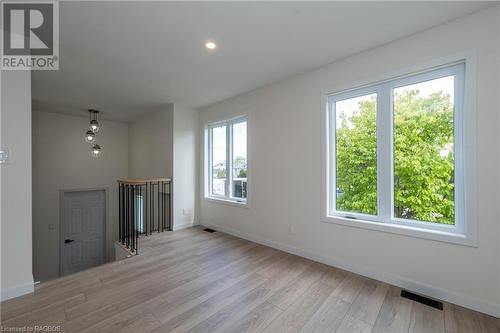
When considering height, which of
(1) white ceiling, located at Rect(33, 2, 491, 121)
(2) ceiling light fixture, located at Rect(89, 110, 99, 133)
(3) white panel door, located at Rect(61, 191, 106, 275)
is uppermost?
(1) white ceiling, located at Rect(33, 2, 491, 121)

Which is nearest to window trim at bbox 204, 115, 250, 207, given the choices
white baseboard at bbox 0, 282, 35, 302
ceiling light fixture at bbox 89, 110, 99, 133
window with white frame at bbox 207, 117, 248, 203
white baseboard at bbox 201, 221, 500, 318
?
window with white frame at bbox 207, 117, 248, 203

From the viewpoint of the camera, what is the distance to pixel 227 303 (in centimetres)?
202

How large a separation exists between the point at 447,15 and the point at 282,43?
1.50 meters

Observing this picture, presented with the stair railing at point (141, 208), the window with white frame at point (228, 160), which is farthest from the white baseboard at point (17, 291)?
the window with white frame at point (228, 160)

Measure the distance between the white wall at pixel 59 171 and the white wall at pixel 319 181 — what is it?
3679 mm

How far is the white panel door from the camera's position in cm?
525

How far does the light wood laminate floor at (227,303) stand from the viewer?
1.73 meters

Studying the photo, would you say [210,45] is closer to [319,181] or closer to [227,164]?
[319,181]

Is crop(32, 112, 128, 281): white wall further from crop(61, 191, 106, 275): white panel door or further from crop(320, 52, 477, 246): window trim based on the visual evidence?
crop(320, 52, 477, 246): window trim

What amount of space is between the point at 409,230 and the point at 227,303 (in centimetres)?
198

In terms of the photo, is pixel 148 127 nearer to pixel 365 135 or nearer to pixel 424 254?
pixel 365 135

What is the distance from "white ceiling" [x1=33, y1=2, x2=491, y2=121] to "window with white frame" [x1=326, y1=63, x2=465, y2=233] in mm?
572

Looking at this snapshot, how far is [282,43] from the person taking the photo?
2.35 metres

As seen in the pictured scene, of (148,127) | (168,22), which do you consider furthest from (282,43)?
(148,127)
